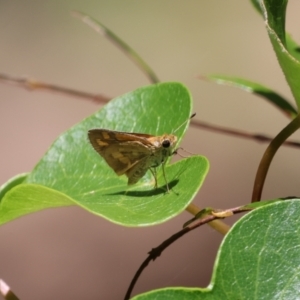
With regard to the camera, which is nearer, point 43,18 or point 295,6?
point 295,6

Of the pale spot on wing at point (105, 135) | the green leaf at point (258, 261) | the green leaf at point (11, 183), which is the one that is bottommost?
the green leaf at point (11, 183)

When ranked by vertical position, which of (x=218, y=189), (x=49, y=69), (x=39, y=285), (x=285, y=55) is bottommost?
(x=39, y=285)

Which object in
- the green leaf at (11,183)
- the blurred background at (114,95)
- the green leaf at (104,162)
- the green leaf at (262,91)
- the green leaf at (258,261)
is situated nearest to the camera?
the green leaf at (258,261)

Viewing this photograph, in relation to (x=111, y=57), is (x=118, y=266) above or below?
below

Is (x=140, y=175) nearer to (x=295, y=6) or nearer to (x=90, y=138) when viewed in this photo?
(x=90, y=138)

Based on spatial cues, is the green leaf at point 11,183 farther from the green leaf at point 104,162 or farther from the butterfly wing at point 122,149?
the butterfly wing at point 122,149

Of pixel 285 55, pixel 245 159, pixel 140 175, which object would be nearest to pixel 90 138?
pixel 140 175

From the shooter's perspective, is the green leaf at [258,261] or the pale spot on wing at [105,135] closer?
the green leaf at [258,261]

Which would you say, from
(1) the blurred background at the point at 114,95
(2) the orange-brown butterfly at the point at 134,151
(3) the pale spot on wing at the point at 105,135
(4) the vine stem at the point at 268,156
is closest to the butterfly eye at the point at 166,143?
(2) the orange-brown butterfly at the point at 134,151
